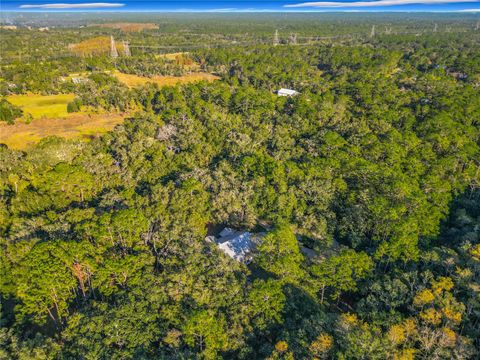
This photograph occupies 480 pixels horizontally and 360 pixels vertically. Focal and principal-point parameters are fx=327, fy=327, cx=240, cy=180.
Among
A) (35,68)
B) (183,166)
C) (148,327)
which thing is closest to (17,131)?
(183,166)

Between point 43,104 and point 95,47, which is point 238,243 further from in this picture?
point 95,47

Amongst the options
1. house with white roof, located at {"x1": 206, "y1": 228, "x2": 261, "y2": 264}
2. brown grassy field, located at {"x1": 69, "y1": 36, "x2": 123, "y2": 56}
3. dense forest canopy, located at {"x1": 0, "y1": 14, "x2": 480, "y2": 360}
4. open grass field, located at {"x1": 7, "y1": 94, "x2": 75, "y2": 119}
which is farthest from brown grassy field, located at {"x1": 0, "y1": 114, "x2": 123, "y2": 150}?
brown grassy field, located at {"x1": 69, "y1": 36, "x2": 123, "y2": 56}

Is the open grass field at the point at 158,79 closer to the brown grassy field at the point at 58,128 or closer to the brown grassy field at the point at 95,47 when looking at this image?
the brown grassy field at the point at 58,128

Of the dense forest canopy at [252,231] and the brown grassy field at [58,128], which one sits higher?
the brown grassy field at [58,128]

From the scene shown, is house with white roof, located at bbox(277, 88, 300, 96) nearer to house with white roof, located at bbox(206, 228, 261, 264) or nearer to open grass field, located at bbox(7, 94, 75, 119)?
open grass field, located at bbox(7, 94, 75, 119)

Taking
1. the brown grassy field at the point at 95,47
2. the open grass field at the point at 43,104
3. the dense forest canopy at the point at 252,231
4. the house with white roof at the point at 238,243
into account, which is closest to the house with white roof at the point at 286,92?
the dense forest canopy at the point at 252,231
